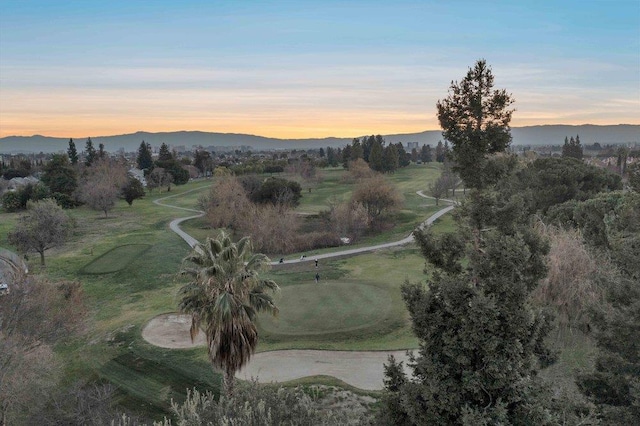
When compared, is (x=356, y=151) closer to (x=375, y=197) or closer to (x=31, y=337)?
(x=375, y=197)

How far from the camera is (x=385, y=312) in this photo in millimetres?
27625

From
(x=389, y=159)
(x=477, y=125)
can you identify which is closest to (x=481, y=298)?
(x=477, y=125)

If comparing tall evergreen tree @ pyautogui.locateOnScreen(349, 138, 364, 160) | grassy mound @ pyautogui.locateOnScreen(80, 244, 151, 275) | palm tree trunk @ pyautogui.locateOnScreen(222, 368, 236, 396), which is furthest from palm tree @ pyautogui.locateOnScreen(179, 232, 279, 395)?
tall evergreen tree @ pyautogui.locateOnScreen(349, 138, 364, 160)

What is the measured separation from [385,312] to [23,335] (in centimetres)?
1867

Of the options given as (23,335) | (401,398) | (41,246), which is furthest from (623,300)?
(41,246)

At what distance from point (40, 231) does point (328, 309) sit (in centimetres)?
2989

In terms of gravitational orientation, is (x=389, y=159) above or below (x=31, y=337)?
above

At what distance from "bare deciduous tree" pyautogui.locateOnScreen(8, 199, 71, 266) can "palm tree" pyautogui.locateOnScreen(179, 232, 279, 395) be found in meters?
33.1

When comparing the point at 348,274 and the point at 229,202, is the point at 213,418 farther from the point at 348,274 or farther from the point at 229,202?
the point at 229,202

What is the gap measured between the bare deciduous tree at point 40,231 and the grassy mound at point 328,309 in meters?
24.9

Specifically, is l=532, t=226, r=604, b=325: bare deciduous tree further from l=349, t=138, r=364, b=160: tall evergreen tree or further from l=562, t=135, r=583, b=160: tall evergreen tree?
l=349, t=138, r=364, b=160: tall evergreen tree

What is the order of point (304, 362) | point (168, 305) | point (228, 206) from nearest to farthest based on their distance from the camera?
point (304, 362), point (168, 305), point (228, 206)

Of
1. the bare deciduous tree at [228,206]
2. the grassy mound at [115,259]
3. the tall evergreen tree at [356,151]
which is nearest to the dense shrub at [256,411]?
the grassy mound at [115,259]

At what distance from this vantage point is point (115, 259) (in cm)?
4366
